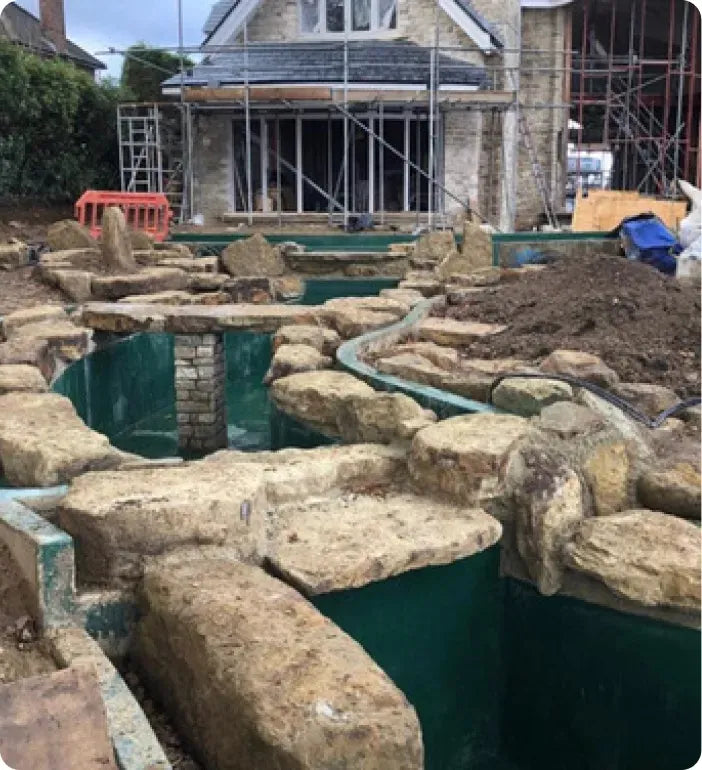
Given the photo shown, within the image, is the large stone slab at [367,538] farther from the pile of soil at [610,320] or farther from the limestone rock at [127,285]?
the limestone rock at [127,285]

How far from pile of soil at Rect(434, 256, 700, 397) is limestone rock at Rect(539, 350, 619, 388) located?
292 mm

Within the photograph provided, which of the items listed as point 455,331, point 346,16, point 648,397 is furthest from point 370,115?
point 648,397

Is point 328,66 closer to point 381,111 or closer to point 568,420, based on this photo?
point 381,111

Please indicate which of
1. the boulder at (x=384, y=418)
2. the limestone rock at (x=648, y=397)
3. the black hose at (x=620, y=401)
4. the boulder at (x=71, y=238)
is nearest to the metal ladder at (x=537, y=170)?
the boulder at (x=71, y=238)

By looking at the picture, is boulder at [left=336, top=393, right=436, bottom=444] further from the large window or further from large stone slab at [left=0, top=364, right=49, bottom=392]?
the large window

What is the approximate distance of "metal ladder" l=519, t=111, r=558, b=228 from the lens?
64.7 ft

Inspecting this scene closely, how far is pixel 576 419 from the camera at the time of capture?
447 cm

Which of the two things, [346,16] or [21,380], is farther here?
[346,16]

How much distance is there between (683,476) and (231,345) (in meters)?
6.30

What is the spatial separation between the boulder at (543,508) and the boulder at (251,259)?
8.20m

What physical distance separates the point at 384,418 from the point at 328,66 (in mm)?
14478

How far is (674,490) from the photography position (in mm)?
4195

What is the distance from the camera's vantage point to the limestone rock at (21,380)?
18.6ft

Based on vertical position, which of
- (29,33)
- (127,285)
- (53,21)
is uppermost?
(53,21)
